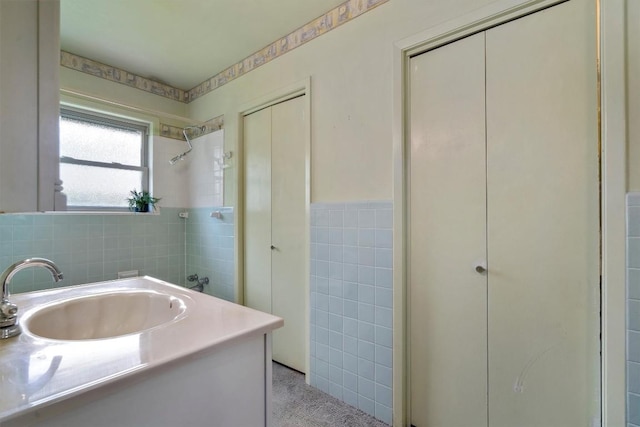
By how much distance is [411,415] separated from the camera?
5.21 feet

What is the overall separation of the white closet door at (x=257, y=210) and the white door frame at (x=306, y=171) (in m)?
0.04

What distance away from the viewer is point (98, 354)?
2.42ft

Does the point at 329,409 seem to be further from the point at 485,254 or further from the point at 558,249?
the point at 558,249

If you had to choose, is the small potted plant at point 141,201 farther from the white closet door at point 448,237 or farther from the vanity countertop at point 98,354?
the white closet door at point 448,237

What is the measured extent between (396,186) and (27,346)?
1534 mm

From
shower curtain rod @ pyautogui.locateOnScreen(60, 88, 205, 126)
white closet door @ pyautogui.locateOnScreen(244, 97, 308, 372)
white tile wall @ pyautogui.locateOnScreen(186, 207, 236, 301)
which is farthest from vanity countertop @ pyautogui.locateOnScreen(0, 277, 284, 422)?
shower curtain rod @ pyautogui.locateOnScreen(60, 88, 205, 126)

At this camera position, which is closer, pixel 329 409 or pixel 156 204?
pixel 329 409

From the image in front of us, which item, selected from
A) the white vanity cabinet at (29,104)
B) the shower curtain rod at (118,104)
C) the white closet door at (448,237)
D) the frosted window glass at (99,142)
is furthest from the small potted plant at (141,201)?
the white vanity cabinet at (29,104)

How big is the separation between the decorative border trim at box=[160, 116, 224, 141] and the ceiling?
466 millimetres

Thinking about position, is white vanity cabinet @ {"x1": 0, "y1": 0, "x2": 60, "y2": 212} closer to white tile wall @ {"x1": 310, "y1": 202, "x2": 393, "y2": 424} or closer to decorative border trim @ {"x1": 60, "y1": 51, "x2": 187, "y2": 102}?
white tile wall @ {"x1": 310, "y1": 202, "x2": 393, "y2": 424}

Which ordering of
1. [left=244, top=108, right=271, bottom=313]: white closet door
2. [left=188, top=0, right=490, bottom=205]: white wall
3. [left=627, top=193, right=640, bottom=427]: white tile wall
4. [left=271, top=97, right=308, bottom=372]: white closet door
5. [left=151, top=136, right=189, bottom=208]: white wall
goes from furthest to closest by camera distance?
[left=151, top=136, right=189, bottom=208]: white wall
[left=244, top=108, right=271, bottom=313]: white closet door
[left=271, top=97, right=308, bottom=372]: white closet door
[left=188, top=0, right=490, bottom=205]: white wall
[left=627, top=193, right=640, bottom=427]: white tile wall

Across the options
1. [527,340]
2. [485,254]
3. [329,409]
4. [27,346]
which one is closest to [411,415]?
[329,409]

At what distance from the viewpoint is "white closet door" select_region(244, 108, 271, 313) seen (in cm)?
238

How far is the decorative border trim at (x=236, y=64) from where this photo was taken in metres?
1.79
